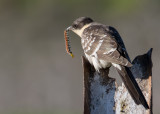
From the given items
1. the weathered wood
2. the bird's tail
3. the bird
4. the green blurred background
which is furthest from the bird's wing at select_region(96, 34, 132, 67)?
the green blurred background

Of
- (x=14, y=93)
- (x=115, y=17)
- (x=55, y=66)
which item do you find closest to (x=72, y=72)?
(x=55, y=66)

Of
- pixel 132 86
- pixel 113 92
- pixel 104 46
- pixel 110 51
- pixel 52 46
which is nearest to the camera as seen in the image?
pixel 132 86

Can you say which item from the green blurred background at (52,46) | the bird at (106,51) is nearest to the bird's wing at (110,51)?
the bird at (106,51)

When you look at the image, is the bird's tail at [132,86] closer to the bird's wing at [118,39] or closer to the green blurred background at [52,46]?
the bird's wing at [118,39]

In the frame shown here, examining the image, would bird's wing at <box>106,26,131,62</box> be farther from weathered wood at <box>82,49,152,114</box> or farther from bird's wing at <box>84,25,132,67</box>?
weathered wood at <box>82,49,152,114</box>

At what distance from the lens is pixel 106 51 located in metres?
7.65

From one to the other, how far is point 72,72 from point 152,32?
9.14 ft

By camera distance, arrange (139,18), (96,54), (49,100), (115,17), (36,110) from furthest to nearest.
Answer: (115,17) < (139,18) < (49,100) < (36,110) < (96,54)

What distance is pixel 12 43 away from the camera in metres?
18.7

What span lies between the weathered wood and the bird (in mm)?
98

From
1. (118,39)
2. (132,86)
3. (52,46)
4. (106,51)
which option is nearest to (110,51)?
(106,51)

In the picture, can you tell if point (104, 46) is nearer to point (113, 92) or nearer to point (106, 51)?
point (106, 51)

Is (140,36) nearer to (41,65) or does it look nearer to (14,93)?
(41,65)

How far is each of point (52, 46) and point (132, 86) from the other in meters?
11.3
